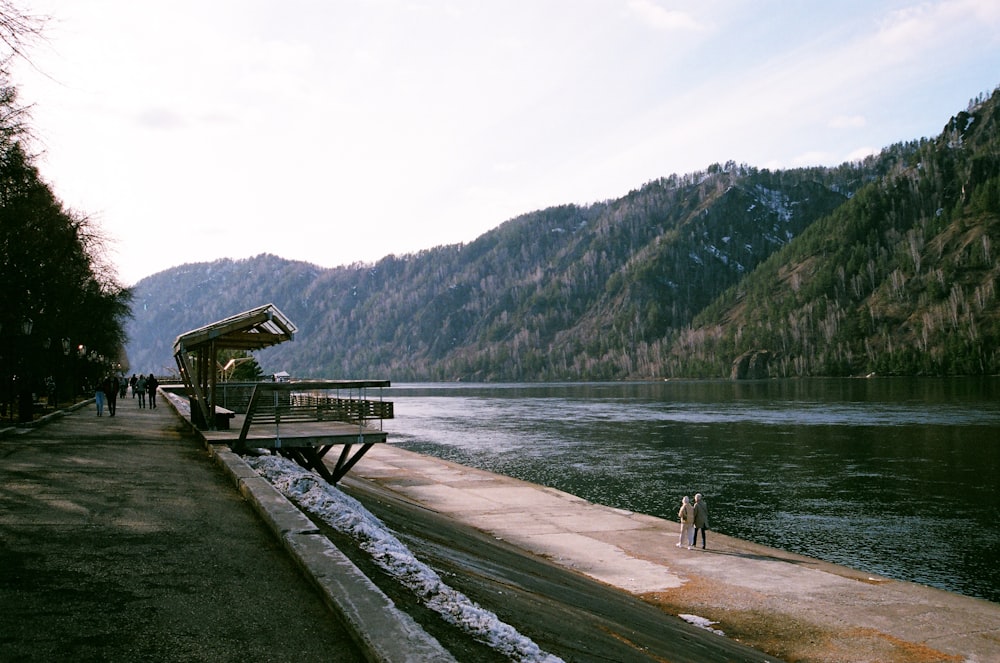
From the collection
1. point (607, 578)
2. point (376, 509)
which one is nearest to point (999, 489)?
point (607, 578)

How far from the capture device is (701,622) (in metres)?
14.4

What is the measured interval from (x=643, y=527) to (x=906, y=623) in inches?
397

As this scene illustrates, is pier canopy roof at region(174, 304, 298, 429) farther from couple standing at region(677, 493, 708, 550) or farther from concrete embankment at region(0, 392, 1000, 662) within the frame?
couple standing at region(677, 493, 708, 550)

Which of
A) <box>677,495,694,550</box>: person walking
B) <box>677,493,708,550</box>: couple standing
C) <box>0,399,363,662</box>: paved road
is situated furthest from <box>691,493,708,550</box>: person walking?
<box>0,399,363,662</box>: paved road

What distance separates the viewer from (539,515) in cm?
2603

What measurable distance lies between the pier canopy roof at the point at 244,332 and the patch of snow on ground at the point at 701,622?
12.5 metres

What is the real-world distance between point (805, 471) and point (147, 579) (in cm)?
4088

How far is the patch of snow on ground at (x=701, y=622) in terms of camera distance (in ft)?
45.9

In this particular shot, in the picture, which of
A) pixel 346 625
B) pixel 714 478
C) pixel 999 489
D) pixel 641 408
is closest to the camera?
pixel 346 625

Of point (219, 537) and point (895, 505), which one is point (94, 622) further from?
point (895, 505)

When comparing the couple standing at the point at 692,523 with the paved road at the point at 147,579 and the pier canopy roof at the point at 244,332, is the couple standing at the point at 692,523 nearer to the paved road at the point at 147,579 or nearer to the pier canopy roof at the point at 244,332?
the pier canopy roof at the point at 244,332

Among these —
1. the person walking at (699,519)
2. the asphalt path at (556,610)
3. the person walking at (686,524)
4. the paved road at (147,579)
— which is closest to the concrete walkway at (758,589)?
the person walking at (686,524)

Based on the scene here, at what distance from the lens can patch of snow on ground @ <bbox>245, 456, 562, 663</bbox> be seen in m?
6.29

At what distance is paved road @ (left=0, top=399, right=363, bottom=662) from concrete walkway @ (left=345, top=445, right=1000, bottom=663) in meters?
9.51
